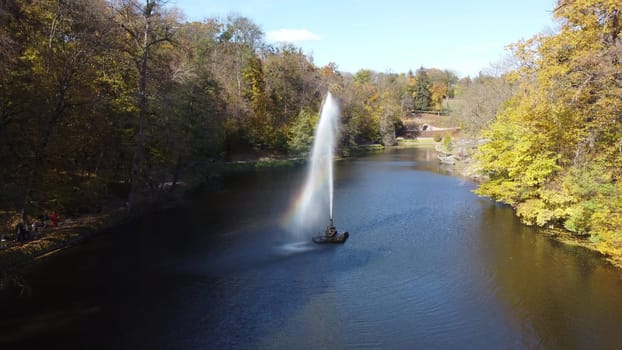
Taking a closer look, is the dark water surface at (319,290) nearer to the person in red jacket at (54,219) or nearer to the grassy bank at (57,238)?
the grassy bank at (57,238)

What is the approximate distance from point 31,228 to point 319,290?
12961 mm

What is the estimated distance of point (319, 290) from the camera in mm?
13922

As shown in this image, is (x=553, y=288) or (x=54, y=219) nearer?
(x=553, y=288)

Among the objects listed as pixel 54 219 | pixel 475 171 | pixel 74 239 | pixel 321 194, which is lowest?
pixel 74 239

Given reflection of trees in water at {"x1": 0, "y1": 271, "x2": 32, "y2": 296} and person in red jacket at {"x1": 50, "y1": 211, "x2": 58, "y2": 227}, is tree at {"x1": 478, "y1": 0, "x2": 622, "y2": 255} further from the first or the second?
person in red jacket at {"x1": 50, "y1": 211, "x2": 58, "y2": 227}

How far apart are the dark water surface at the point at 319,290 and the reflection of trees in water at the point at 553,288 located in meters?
0.05

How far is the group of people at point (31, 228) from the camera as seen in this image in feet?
56.1

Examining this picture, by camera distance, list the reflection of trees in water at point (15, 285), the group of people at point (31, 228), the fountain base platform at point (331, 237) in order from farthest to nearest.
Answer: the fountain base platform at point (331, 237)
the group of people at point (31, 228)
the reflection of trees in water at point (15, 285)

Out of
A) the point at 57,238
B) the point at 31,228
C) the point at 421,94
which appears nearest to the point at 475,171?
the point at 57,238

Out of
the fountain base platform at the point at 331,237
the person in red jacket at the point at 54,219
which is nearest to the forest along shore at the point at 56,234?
the person in red jacket at the point at 54,219

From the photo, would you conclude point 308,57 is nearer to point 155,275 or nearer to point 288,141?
point 288,141

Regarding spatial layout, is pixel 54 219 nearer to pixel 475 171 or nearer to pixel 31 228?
pixel 31 228

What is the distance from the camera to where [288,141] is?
55.2m

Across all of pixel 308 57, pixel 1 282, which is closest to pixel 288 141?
pixel 308 57
